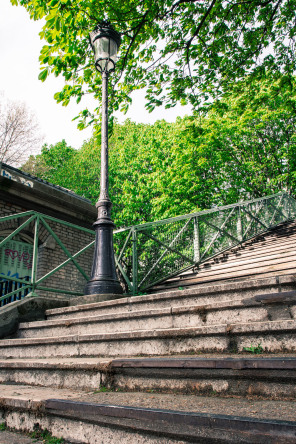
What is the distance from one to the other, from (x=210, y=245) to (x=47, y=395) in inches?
232

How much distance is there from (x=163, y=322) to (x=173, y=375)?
871 millimetres

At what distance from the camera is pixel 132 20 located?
707 centimetres

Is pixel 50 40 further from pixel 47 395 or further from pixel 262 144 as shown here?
pixel 262 144

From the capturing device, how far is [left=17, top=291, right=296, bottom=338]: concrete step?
2.40m

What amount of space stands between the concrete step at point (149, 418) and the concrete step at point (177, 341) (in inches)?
19.0

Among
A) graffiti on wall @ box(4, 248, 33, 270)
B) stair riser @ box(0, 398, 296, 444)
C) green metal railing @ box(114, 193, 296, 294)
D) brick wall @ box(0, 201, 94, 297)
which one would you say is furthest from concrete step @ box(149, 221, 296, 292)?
graffiti on wall @ box(4, 248, 33, 270)

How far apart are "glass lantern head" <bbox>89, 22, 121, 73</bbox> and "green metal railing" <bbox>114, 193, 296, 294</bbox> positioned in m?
3.13

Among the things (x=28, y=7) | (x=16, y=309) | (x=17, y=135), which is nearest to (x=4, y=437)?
(x=16, y=309)

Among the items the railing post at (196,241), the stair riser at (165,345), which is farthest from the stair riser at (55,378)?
the railing post at (196,241)

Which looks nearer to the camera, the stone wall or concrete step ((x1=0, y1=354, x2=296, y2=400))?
concrete step ((x1=0, y1=354, x2=296, y2=400))

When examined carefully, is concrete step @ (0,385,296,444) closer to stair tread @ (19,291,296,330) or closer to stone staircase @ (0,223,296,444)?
stone staircase @ (0,223,296,444)

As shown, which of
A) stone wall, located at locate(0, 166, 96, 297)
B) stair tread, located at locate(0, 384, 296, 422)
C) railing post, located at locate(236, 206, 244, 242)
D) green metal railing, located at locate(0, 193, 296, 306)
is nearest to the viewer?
stair tread, located at locate(0, 384, 296, 422)

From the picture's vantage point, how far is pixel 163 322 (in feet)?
9.77

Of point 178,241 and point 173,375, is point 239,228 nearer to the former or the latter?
point 178,241
